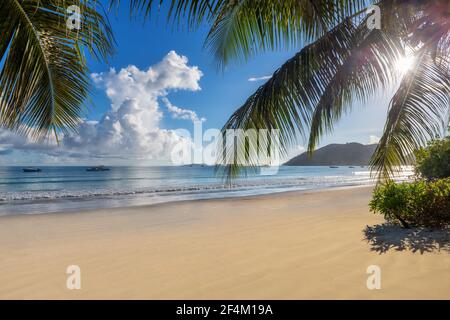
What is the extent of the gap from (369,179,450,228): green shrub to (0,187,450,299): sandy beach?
36cm

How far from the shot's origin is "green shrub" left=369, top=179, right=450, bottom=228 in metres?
5.62

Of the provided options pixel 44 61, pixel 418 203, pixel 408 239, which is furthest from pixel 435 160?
pixel 44 61

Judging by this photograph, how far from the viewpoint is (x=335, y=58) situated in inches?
163

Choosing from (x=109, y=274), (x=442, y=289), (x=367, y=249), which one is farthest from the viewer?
(x=367, y=249)

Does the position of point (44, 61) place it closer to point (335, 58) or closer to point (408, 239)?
point (335, 58)

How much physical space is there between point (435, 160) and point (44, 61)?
9.52 meters

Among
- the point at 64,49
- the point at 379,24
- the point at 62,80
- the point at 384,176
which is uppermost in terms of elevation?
the point at 379,24

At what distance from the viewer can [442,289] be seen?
3.50m

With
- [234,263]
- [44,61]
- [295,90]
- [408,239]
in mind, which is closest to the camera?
[44,61]

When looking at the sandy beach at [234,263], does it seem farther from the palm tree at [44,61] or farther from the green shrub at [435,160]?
the green shrub at [435,160]

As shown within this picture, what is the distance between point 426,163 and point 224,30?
7905 mm

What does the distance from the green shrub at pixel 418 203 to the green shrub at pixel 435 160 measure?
3039 mm
